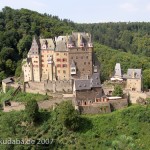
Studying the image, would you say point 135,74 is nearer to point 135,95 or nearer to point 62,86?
point 135,95

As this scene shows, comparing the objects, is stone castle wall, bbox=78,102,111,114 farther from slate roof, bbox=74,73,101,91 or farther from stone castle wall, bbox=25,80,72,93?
stone castle wall, bbox=25,80,72,93

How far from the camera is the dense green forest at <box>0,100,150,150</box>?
4662cm

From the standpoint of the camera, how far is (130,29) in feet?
604

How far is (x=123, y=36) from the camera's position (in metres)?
158

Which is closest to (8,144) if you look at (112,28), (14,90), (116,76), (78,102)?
(78,102)

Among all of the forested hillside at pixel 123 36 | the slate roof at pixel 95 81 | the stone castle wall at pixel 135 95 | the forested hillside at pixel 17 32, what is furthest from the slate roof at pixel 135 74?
the forested hillside at pixel 123 36

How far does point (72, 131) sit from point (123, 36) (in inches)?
4510

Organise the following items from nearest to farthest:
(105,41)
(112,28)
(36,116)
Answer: (36,116) → (105,41) → (112,28)

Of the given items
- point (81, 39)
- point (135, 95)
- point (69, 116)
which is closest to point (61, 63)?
point (81, 39)

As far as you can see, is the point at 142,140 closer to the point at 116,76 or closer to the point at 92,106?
the point at 92,106

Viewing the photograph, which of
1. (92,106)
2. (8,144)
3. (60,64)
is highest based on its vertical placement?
(60,64)

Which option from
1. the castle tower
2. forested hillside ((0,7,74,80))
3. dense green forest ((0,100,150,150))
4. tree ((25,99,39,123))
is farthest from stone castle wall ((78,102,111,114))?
forested hillside ((0,7,74,80))

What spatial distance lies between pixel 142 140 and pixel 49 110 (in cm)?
1310

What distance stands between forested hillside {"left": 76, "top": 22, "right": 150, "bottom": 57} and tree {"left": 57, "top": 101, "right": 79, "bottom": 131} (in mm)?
91000
